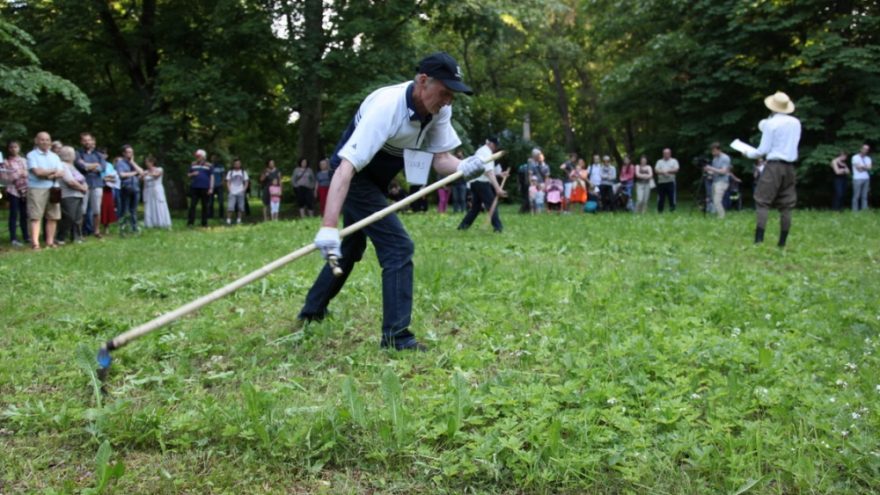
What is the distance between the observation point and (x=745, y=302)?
6090 millimetres

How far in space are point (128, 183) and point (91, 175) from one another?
4.56 feet

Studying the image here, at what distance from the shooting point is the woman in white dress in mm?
16844

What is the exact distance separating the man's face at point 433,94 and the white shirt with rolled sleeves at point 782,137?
23.1 feet

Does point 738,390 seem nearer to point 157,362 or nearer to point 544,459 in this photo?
point 544,459

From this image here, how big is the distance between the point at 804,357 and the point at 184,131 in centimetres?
2038

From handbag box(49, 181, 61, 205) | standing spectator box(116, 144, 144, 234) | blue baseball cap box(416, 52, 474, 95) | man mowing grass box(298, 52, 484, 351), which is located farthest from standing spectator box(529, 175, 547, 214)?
blue baseball cap box(416, 52, 474, 95)

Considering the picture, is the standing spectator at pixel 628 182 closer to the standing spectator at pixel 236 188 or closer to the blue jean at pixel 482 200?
the blue jean at pixel 482 200

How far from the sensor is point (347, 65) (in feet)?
68.7

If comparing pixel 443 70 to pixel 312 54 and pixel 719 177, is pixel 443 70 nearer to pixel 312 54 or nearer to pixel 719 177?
pixel 719 177

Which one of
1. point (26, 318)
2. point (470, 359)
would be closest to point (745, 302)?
point (470, 359)

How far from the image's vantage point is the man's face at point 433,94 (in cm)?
450

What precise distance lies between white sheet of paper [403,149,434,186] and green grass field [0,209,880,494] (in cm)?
116

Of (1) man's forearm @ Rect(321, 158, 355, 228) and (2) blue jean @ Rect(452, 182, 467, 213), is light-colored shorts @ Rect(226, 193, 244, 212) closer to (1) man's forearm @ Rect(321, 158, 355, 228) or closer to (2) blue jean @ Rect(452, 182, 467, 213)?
(2) blue jean @ Rect(452, 182, 467, 213)

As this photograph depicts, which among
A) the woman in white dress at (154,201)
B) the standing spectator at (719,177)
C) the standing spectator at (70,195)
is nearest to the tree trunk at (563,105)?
the standing spectator at (719,177)
